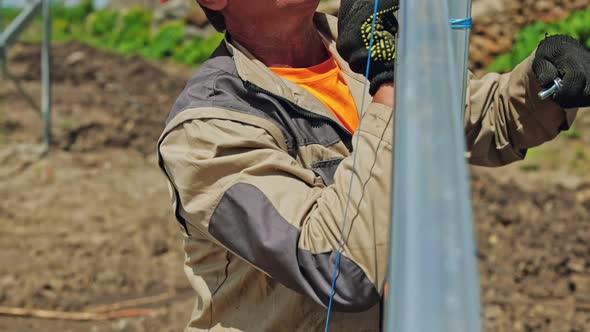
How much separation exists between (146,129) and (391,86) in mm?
7906

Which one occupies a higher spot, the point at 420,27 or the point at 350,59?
the point at 420,27

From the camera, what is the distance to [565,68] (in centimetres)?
193

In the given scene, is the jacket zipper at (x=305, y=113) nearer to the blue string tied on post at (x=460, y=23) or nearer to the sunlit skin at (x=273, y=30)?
the sunlit skin at (x=273, y=30)

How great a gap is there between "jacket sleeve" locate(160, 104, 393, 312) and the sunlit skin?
0.41 meters

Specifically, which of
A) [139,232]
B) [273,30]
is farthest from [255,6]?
[139,232]

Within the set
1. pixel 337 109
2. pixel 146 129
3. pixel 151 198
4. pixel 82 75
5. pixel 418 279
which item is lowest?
pixel 82 75

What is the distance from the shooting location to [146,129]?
31.2 ft

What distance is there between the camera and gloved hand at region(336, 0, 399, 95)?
183 cm

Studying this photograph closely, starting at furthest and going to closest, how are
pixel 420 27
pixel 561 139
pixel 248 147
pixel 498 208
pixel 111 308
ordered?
1. pixel 561 139
2. pixel 498 208
3. pixel 111 308
4. pixel 248 147
5. pixel 420 27

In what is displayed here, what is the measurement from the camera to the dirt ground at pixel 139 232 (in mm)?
5211

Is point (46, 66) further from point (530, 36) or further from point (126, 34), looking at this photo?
point (126, 34)

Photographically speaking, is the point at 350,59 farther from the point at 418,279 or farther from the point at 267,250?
the point at 418,279

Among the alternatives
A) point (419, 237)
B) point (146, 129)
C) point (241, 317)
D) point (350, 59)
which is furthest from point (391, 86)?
point (146, 129)

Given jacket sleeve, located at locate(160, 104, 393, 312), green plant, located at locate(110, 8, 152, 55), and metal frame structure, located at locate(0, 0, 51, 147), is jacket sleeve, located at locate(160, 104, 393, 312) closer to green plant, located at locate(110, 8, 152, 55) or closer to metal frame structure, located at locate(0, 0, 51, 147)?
metal frame structure, located at locate(0, 0, 51, 147)
